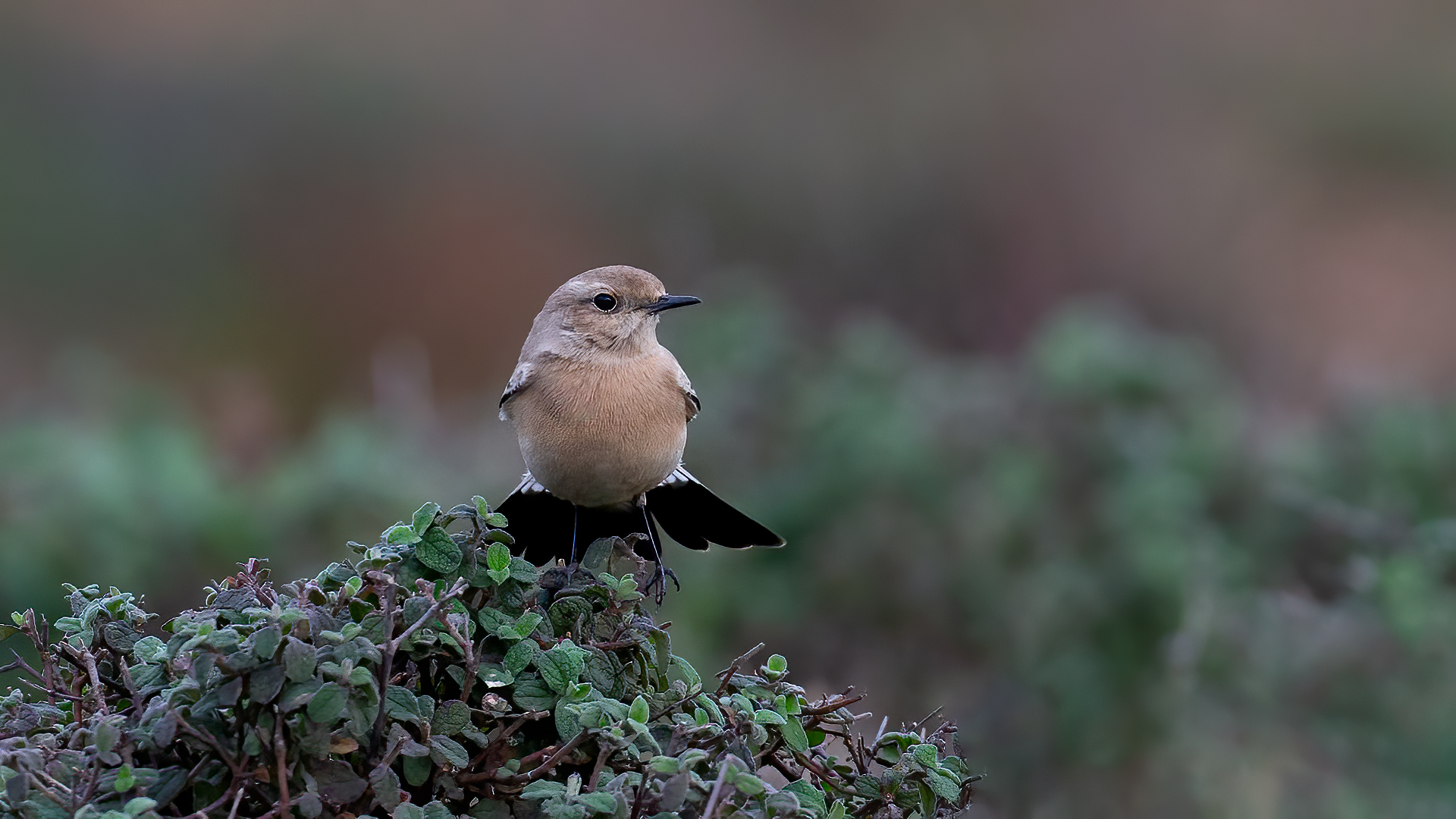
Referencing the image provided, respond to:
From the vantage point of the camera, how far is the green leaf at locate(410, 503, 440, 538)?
195 cm

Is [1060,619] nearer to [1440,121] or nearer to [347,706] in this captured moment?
[347,706]

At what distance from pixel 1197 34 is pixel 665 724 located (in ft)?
40.2

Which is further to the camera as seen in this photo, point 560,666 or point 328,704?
point 560,666

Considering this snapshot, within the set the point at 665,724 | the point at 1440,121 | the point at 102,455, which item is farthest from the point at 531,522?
the point at 1440,121

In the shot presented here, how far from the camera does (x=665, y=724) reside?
1.98 metres

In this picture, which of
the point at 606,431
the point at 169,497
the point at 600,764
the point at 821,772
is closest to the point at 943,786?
the point at 821,772

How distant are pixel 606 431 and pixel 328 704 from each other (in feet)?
6.16

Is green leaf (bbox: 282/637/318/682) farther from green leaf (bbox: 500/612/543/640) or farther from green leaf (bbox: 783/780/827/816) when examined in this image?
green leaf (bbox: 783/780/827/816)

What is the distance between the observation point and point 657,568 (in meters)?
3.44

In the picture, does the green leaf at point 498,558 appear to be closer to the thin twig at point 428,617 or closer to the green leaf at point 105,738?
the thin twig at point 428,617

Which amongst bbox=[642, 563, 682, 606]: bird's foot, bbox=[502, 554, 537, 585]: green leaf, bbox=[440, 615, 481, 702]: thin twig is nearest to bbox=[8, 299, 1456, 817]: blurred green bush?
bbox=[642, 563, 682, 606]: bird's foot

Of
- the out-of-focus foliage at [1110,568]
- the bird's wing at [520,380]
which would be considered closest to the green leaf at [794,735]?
the bird's wing at [520,380]

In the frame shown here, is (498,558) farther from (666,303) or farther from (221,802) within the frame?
(666,303)

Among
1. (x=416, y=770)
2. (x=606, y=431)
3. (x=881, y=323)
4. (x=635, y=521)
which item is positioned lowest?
(x=416, y=770)
